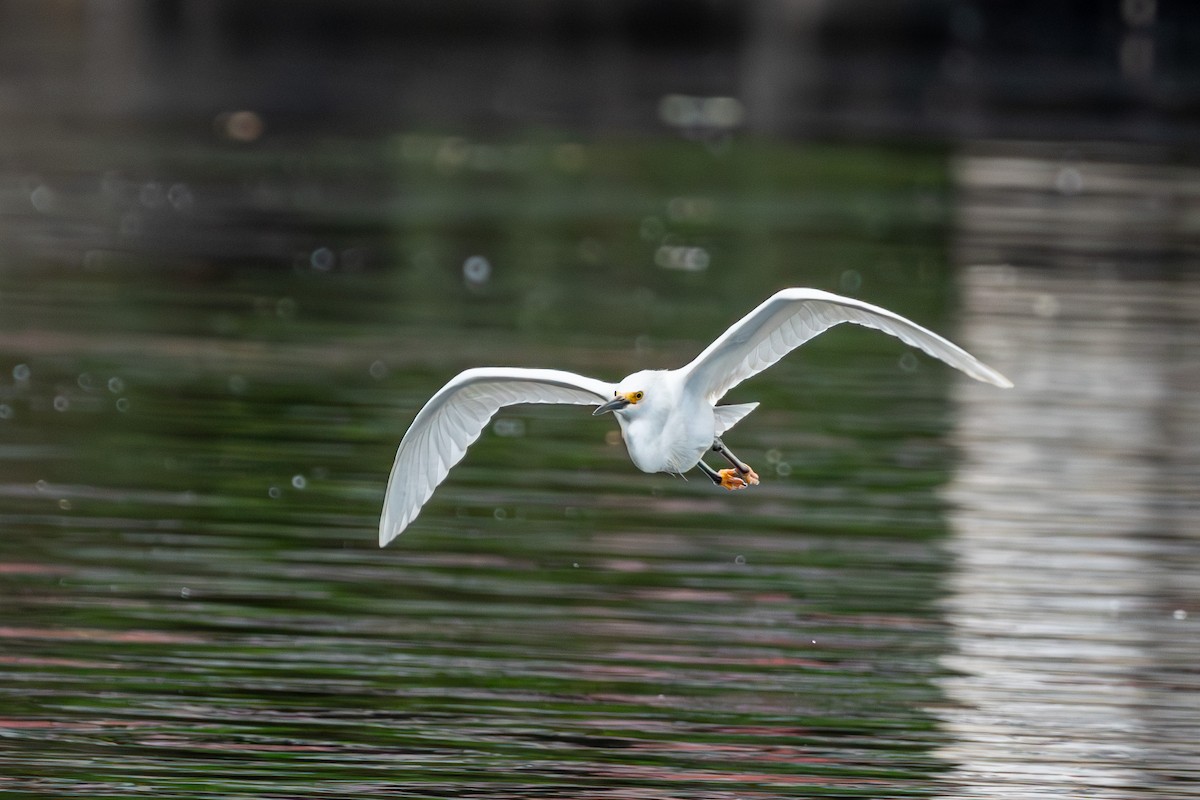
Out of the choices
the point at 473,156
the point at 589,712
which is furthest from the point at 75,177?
the point at 589,712

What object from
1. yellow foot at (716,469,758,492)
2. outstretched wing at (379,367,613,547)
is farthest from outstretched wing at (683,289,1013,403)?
outstretched wing at (379,367,613,547)

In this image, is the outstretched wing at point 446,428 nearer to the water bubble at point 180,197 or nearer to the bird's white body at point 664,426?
the bird's white body at point 664,426

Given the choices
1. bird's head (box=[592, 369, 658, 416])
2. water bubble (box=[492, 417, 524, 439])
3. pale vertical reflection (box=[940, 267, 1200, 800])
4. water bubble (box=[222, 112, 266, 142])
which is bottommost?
pale vertical reflection (box=[940, 267, 1200, 800])

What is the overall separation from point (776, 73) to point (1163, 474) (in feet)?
181

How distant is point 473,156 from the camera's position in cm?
4769

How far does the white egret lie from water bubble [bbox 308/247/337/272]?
1881 centimetres

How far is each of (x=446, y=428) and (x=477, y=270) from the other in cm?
1873

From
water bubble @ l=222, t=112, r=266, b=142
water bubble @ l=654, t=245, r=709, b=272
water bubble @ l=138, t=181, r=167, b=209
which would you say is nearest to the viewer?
water bubble @ l=654, t=245, r=709, b=272

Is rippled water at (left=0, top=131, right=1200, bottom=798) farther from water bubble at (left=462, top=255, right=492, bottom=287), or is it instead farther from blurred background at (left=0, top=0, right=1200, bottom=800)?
water bubble at (left=462, top=255, right=492, bottom=287)

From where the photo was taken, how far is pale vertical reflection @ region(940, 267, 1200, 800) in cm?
1300

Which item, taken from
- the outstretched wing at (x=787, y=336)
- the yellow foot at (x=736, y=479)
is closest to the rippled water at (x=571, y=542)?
the yellow foot at (x=736, y=479)

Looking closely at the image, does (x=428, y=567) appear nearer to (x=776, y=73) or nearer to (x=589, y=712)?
(x=589, y=712)

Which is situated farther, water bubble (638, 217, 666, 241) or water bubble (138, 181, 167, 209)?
water bubble (138, 181, 167, 209)

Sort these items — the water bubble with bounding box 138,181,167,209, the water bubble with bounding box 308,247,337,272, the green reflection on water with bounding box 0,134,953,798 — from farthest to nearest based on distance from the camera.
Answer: the water bubble with bounding box 138,181,167,209 → the water bubble with bounding box 308,247,337,272 → the green reflection on water with bounding box 0,134,953,798
